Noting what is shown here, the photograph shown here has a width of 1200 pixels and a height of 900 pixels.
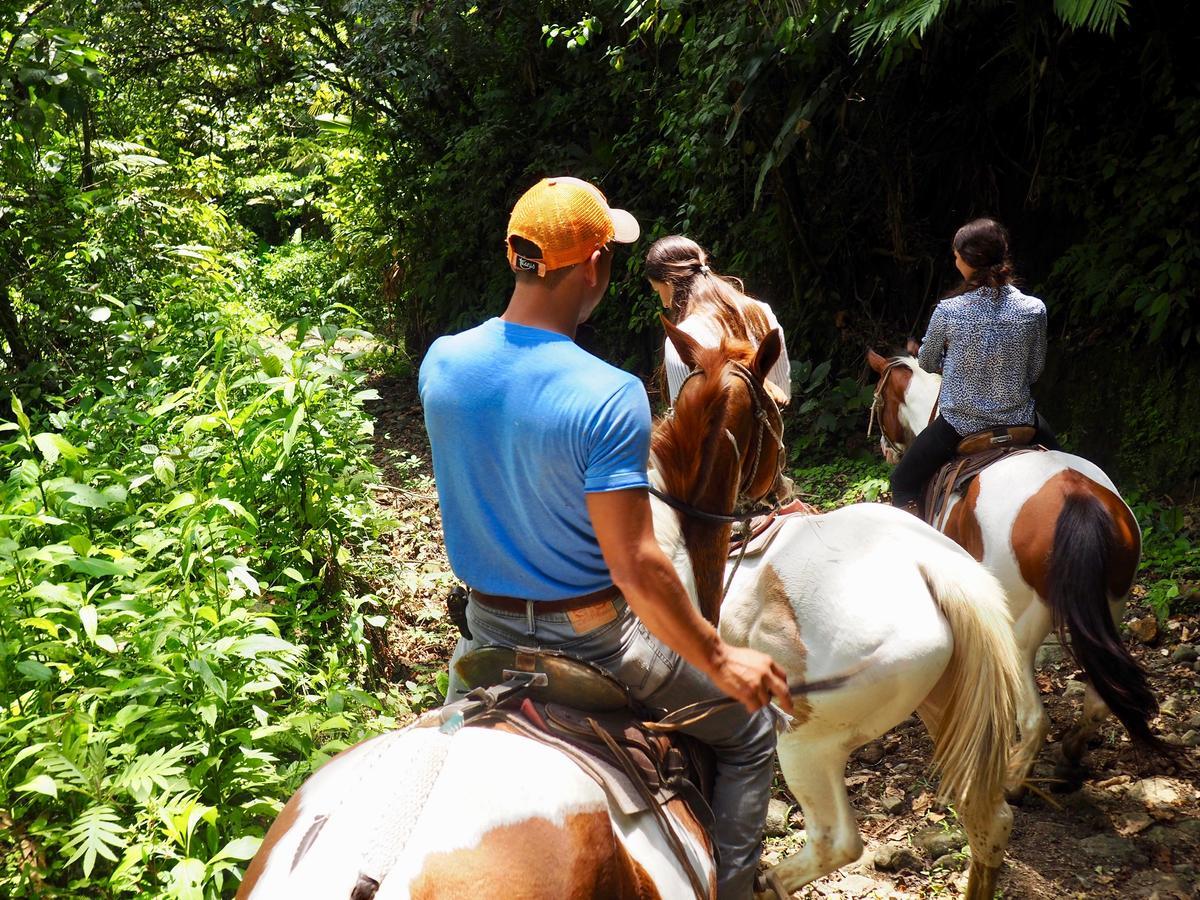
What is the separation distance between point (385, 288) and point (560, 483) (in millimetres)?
11181

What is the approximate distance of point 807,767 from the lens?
3.30 meters

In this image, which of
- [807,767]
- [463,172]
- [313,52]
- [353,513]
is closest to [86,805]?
[807,767]

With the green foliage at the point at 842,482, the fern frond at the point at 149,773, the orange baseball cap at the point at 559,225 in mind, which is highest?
the orange baseball cap at the point at 559,225

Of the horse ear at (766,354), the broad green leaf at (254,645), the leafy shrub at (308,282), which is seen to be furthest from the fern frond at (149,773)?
the leafy shrub at (308,282)

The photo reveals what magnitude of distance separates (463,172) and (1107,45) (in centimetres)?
694

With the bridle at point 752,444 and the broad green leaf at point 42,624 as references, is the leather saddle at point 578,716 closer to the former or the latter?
the bridle at point 752,444

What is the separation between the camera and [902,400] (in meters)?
5.23

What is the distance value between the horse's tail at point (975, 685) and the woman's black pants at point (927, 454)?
1631mm

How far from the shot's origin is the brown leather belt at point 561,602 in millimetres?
2055

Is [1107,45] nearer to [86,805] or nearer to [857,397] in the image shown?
[857,397]

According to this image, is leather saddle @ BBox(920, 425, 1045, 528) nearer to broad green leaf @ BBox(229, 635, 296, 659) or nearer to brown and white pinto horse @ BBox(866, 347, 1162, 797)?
brown and white pinto horse @ BBox(866, 347, 1162, 797)

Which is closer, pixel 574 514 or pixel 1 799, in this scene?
pixel 574 514

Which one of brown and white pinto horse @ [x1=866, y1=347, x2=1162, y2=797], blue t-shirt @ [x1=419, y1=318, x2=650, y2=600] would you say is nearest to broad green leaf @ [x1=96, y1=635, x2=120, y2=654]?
blue t-shirt @ [x1=419, y1=318, x2=650, y2=600]

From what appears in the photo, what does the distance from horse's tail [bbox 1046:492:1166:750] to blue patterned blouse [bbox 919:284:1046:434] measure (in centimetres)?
69
